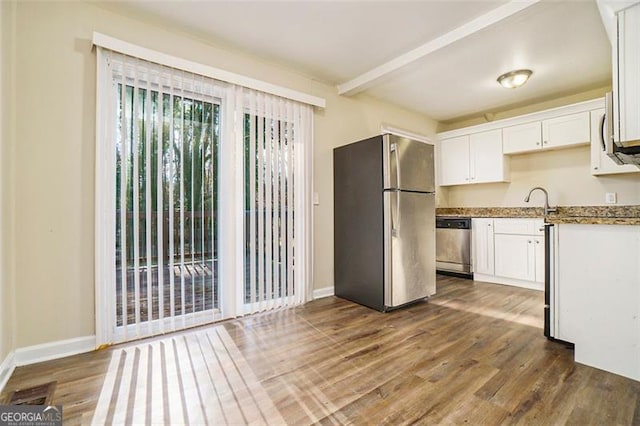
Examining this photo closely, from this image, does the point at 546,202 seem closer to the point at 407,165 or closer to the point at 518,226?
the point at 518,226

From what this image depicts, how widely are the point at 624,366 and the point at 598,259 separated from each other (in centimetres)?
63

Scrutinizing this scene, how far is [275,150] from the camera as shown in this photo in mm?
2900

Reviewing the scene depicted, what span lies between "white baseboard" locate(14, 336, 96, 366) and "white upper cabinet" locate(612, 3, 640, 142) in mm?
3712

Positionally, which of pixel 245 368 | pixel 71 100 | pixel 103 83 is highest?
pixel 103 83

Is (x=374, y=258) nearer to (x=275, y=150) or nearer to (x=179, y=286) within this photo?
(x=275, y=150)

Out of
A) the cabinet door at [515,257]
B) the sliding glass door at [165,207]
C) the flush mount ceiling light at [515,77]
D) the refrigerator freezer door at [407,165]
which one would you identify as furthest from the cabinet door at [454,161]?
the sliding glass door at [165,207]

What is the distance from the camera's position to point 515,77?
314 centimetres

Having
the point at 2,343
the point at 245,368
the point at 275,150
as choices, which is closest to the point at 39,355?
the point at 2,343

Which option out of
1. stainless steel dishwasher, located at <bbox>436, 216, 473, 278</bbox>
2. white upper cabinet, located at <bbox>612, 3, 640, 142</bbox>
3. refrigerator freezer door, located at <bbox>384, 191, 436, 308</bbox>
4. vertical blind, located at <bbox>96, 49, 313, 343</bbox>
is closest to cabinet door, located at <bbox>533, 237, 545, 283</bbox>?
stainless steel dishwasher, located at <bbox>436, 216, 473, 278</bbox>

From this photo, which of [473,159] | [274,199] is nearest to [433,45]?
[274,199]

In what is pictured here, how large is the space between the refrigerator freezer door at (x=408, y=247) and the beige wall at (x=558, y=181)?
79.7 inches

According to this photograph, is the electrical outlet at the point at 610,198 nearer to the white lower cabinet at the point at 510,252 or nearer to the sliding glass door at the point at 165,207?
the white lower cabinet at the point at 510,252

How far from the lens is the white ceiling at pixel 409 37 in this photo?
2164 millimetres

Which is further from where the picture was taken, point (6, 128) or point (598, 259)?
point (598, 259)
